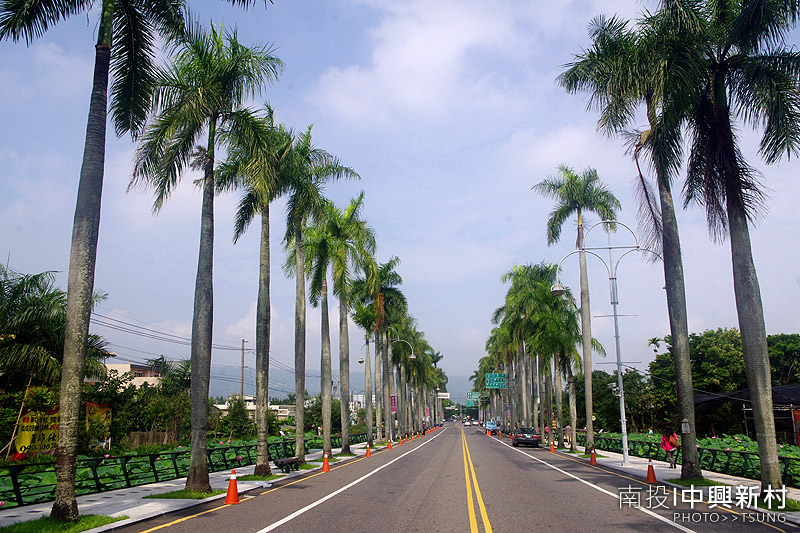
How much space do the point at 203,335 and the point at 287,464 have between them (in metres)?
8.03

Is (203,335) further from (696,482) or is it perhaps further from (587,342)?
(587,342)

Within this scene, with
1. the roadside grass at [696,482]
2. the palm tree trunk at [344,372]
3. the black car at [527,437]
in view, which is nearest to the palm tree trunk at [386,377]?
the black car at [527,437]

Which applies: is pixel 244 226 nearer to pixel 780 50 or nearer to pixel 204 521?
pixel 204 521

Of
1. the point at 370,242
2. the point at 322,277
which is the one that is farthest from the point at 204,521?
the point at 370,242

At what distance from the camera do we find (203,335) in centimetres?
1558

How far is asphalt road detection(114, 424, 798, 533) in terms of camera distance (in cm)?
1012

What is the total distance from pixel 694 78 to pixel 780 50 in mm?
1960

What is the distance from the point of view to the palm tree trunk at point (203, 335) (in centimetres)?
1474

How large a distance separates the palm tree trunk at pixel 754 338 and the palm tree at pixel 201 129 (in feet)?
43.6

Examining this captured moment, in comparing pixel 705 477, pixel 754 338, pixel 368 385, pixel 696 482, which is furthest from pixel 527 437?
pixel 754 338

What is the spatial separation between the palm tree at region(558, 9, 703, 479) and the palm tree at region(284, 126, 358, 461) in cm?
1153

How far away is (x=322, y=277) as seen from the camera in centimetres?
3011

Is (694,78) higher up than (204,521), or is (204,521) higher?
(694,78)

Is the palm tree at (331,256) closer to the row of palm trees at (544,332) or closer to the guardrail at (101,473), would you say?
the guardrail at (101,473)
